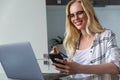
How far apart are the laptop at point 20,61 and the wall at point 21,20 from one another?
1.78m

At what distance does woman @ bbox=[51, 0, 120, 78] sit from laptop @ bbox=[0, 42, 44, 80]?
0.31 metres

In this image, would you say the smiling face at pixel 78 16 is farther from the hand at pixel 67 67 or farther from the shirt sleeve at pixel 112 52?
the hand at pixel 67 67

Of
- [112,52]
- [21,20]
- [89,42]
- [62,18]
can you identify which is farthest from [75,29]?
[62,18]

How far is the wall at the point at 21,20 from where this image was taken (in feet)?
10.7

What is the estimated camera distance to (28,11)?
3.27m

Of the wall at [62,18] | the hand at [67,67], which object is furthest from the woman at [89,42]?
the wall at [62,18]

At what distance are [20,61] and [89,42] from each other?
0.56m

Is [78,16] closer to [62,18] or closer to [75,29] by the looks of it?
[75,29]

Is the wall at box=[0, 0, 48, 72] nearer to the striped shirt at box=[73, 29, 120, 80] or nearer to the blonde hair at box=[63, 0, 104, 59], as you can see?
the blonde hair at box=[63, 0, 104, 59]

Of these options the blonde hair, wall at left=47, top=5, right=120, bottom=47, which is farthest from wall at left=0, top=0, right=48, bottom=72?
the blonde hair

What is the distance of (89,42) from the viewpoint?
5.67 feet

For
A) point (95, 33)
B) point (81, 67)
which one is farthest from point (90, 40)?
point (81, 67)

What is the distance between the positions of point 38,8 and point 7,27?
495 millimetres

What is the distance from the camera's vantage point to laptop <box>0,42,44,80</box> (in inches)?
52.1
